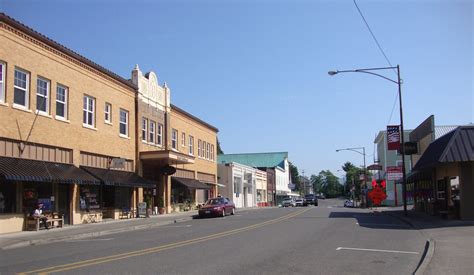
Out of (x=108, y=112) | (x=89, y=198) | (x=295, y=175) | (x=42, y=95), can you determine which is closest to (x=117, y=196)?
(x=89, y=198)

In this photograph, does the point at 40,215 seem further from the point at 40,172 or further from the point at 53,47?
the point at 53,47

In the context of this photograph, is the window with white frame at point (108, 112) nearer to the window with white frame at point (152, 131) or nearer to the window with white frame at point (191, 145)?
the window with white frame at point (152, 131)

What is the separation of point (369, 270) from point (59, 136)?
65.5 ft

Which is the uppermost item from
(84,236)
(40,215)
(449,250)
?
(40,215)

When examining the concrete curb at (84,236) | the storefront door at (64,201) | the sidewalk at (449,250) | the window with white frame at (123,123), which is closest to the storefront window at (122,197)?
the window with white frame at (123,123)

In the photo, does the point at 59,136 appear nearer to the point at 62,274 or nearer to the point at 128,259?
the point at 128,259

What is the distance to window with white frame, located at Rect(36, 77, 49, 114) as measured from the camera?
82.9 feet

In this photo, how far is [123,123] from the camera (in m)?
34.8

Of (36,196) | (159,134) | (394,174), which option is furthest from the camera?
(394,174)

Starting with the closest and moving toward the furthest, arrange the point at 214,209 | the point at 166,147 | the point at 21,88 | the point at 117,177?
the point at 21,88
the point at 117,177
the point at 214,209
the point at 166,147

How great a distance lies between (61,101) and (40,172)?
5.40 metres

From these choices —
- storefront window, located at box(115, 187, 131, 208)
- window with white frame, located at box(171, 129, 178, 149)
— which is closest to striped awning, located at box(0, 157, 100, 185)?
storefront window, located at box(115, 187, 131, 208)

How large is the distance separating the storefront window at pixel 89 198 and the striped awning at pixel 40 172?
145 cm

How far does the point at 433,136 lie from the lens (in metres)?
34.8
